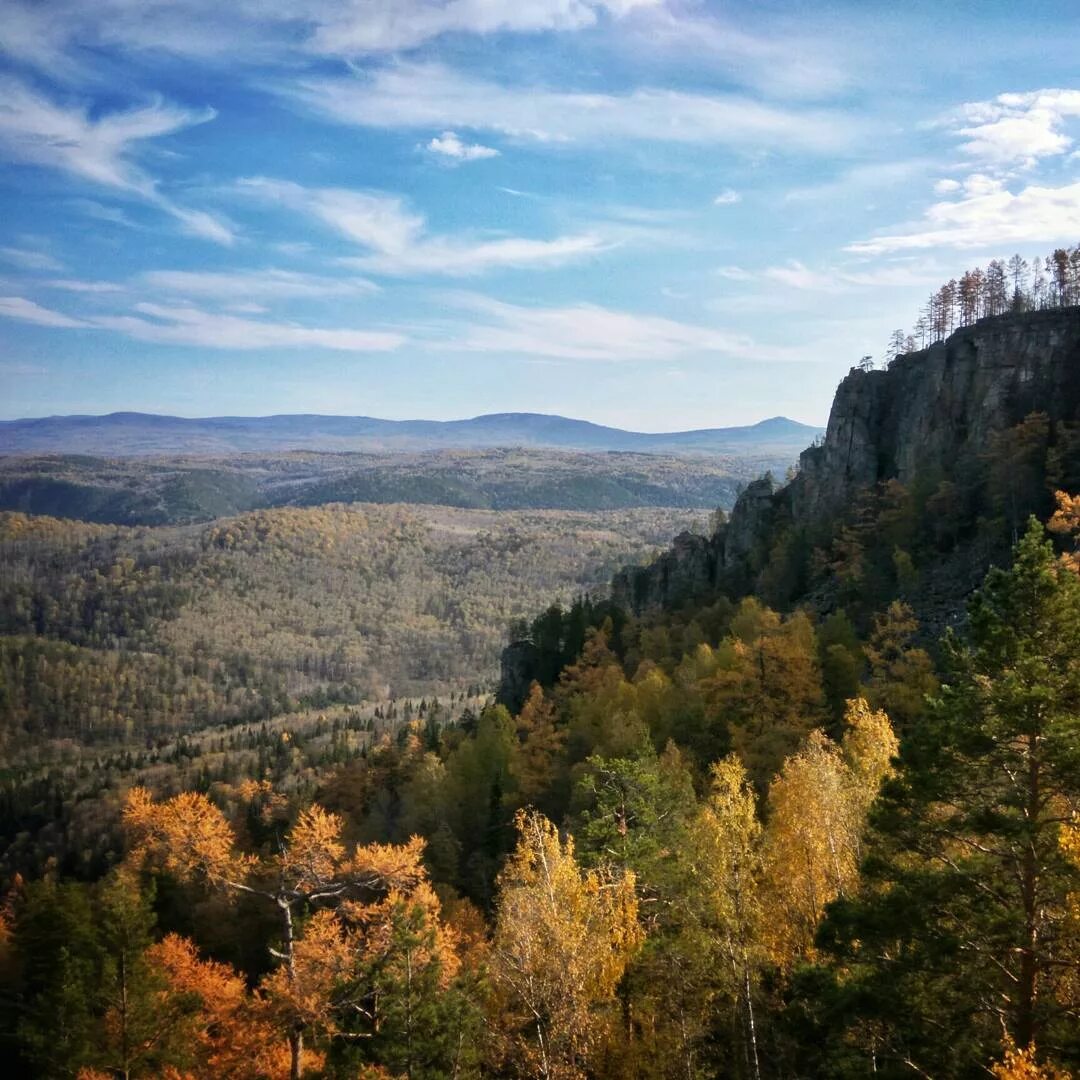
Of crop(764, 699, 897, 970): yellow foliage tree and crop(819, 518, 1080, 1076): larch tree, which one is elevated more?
crop(819, 518, 1080, 1076): larch tree

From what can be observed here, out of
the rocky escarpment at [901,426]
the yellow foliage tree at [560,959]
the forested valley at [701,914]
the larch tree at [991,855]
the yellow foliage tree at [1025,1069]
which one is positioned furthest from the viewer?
the rocky escarpment at [901,426]

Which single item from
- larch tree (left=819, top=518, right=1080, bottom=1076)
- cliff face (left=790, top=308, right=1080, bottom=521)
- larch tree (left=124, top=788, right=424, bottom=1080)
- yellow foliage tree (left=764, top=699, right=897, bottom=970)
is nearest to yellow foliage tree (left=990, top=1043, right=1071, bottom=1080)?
larch tree (left=819, top=518, right=1080, bottom=1076)

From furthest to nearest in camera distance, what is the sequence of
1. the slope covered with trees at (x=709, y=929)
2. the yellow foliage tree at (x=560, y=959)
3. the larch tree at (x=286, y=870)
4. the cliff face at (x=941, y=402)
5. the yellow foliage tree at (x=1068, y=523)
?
the cliff face at (x=941, y=402) < the yellow foliage tree at (x=1068, y=523) < the larch tree at (x=286, y=870) < the yellow foliage tree at (x=560, y=959) < the slope covered with trees at (x=709, y=929)

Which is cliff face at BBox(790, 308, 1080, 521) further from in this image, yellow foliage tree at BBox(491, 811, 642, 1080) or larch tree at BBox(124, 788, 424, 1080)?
larch tree at BBox(124, 788, 424, 1080)

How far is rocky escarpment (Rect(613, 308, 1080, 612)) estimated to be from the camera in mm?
72188

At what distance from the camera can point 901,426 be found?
285ft

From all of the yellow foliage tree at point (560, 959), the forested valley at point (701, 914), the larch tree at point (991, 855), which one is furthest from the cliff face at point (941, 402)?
the yellow foliage tree at point (560, 959)

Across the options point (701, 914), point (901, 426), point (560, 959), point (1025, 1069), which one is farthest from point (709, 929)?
point (901, 426)

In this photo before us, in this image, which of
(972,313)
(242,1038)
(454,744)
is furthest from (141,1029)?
(972,313)

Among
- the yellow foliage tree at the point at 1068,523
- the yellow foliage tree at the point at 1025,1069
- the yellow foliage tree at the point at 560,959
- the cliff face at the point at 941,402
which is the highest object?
the cliff face at the point at 941,402

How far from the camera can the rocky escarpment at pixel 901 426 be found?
237ft

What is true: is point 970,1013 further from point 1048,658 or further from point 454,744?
point 454,744

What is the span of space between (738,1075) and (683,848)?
6.40m

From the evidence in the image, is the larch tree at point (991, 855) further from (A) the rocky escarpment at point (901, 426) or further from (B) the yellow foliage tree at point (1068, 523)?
(A) the rocky escarpment at point (901, 426)
